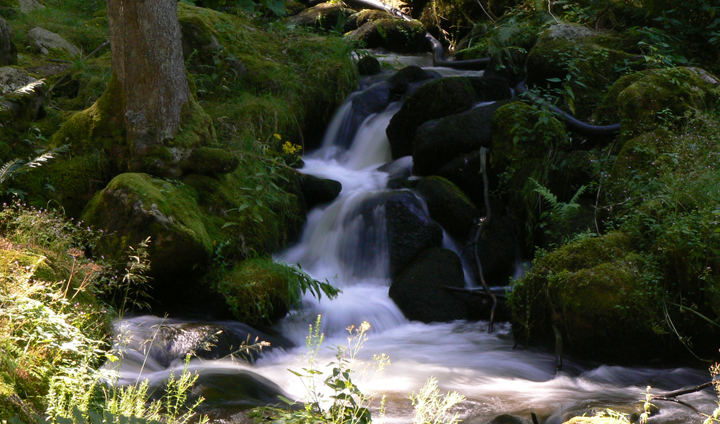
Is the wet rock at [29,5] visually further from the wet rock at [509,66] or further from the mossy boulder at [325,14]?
the wet rock at [509,66]

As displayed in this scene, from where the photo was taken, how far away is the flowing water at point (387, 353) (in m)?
4.75

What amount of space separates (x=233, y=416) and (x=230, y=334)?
196cm

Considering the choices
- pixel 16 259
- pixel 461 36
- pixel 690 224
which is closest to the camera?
pixel 16 259

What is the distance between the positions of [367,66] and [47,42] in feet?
19.8

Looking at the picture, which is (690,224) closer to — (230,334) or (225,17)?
(230,334)

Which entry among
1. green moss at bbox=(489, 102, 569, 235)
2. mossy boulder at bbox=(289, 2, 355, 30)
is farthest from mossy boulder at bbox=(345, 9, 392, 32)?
green moss at bbox=(489, 102, 569, 235)

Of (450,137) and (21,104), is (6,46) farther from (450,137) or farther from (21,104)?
(450,137)

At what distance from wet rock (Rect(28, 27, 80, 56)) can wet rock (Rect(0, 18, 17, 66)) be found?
70.4 inches

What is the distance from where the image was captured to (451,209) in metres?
8.31

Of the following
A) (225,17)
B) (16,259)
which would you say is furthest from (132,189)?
(225,17)

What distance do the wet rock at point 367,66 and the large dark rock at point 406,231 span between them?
205 inches

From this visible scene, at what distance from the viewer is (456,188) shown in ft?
28.0

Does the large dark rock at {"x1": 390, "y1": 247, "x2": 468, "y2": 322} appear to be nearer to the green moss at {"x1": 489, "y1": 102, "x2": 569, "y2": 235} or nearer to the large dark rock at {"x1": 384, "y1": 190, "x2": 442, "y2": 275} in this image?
the large dark rock at {"x1": 384, "y1": 190, "x2": 442, "y2": 275}

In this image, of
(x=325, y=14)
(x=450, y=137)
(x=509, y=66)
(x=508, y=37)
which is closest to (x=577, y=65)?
(x=509, y=66)
